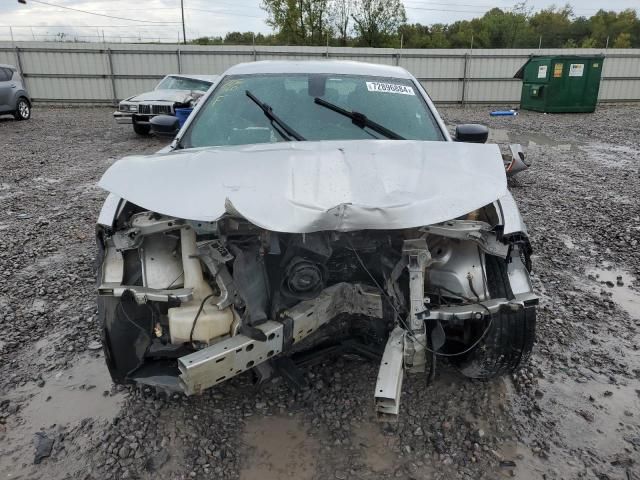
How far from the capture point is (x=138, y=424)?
2484 mm

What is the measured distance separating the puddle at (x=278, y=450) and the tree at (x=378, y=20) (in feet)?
153

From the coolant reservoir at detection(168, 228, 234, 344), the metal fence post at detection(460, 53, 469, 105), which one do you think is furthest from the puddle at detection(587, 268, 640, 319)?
the metal fence post at detection(460, 53, 469, 105)

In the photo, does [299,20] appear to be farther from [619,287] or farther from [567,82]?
[619,287]

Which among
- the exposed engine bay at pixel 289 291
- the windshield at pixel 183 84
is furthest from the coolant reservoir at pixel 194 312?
the windshield at pixel 183 84

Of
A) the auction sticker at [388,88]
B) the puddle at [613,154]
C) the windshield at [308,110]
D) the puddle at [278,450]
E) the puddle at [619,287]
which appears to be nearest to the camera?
the puddle at [278,450]

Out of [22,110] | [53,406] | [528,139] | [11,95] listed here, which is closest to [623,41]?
[528,139]

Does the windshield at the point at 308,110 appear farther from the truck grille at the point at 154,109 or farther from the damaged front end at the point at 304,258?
the truck grille at the point at 154,109

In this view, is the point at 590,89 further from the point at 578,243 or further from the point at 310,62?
the point at 310,62

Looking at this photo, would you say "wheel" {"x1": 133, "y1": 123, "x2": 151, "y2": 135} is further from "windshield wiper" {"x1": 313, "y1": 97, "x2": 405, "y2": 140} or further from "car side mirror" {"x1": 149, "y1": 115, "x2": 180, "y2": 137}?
"windshield wiper" {"x1": 313, "y1": 97, "x2": 405, "y2": 140}

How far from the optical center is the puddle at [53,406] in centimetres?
230

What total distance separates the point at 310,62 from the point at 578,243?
3.32 m

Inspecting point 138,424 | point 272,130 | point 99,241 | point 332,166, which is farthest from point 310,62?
point 138,424

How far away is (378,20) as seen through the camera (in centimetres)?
4497

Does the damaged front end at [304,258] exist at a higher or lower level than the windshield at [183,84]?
lower
